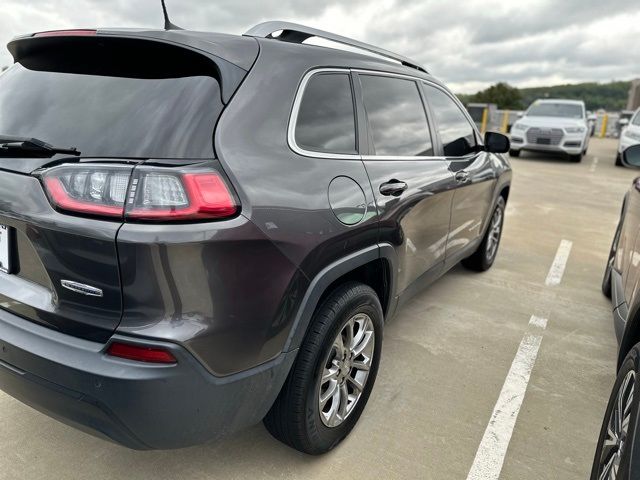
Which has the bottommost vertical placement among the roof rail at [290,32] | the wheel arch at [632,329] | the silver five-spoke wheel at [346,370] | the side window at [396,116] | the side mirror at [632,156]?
the silver five-spoke wheel at [346,370]

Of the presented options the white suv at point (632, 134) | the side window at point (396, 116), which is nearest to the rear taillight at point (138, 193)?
the side window at point (396, 116)

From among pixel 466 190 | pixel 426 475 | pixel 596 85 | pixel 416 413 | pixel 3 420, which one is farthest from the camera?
pixel 596 85

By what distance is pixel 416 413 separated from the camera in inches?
102

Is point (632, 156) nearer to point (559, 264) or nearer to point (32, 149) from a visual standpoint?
point (559, 264)

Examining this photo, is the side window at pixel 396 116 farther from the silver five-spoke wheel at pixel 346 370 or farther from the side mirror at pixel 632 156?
the side mirror at pixel 632 156

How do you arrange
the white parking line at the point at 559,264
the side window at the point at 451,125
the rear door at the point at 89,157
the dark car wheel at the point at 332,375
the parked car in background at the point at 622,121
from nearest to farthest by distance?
1. the rear door at the point at 89,157
2. the dark car wheel at the point at 332,375
3. the side window at the point at 451,125
4. the white parking line at the point at 559,264
5. the parked car in background at the point at 622,121

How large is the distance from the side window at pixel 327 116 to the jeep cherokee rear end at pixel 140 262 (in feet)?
1.04

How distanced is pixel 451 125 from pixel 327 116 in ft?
5.48

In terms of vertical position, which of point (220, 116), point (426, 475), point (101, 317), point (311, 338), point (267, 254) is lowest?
point (426, 475)

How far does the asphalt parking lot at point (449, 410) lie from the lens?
219cm

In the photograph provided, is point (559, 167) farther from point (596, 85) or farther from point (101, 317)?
point (596, 85)

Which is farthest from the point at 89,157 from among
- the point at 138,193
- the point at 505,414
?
the point at 505,414

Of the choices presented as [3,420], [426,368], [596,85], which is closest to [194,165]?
[3,420]

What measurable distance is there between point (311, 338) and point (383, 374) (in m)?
1.12
